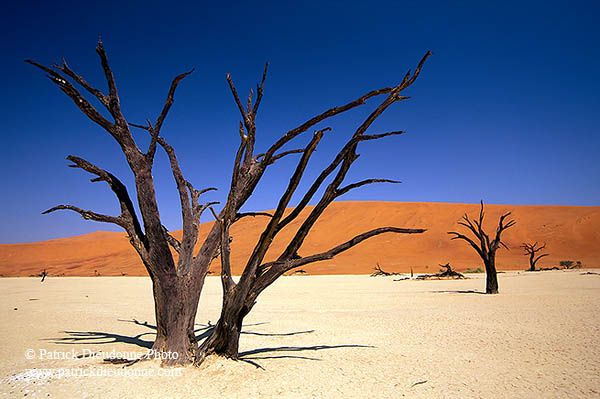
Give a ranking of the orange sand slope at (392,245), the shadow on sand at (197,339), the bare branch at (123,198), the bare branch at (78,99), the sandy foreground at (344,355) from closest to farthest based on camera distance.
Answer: the sandy foreground at (344,355)
the bare branch at (78,99)
the bare branch at (123,198)
the shadow on sand at (197,339)
the orange sand slope at (392,245)

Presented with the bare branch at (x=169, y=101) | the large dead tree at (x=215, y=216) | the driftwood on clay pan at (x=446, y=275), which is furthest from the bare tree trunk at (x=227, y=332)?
the driftwood on clay pan at (x=446, y=275)

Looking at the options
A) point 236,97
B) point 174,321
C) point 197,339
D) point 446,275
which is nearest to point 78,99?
point 236,97

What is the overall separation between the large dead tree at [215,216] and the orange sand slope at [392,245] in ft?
88.0

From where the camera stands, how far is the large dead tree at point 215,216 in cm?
441

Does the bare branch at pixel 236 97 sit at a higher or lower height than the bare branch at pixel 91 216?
higher

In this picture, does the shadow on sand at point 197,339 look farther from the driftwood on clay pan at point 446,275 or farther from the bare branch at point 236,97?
the driftwood on clay pan at point 446,275

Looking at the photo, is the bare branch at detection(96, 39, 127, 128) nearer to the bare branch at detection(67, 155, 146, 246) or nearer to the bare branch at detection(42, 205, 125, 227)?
the bare branch at detection(67, 155, 146, 246)

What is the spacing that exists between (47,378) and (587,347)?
23.3 ft

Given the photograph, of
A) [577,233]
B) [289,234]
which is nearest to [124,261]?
[289,234]

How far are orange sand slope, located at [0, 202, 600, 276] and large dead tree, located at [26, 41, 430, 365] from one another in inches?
1056

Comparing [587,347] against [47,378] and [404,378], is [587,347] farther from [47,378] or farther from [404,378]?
[47,378]

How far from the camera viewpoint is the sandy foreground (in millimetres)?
3715

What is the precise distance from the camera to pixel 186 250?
198 inches

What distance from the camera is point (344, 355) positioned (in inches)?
198
